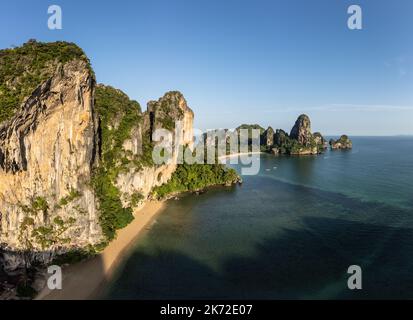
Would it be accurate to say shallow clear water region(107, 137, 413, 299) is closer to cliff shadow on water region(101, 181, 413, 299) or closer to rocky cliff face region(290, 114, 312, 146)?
cliff shadow on water region(101, 181, 413, 299)

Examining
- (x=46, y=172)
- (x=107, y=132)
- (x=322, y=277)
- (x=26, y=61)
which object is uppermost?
(x=26, y=61)

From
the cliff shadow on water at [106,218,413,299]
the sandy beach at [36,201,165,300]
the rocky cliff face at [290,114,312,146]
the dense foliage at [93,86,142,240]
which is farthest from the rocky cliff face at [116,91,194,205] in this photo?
the rocky cliff face at [290,114,312,146]

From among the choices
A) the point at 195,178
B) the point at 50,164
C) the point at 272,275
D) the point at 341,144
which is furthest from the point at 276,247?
the point at 341,144

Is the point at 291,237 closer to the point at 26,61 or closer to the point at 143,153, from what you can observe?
the point at 143,153

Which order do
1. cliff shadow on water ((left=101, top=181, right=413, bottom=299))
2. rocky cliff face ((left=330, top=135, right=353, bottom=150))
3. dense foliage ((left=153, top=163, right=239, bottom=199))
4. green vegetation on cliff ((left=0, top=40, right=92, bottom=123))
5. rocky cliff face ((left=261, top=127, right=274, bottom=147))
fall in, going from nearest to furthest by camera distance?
1. cliff shadow on water ((left=101, top=181, right=413, bottom=299))
2. green vegetation on cliff ((left=0, top=40, right=92, bottom=123))
3. dense foliage ((left=153, top=163, right=239, bottom=199))
4. rocky cliff face ((left=261, top=127, right=274, bottom=147))
5. rocky cliff face ((left=330, top=135, right=353, bottom=150))

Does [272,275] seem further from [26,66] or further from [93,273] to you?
[26,66]

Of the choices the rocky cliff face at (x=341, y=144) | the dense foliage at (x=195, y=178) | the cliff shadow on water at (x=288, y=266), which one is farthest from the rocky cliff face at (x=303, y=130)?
the cliff shadow on water at (x=288, y=266)

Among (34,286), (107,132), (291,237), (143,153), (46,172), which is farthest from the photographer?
(143,153)
